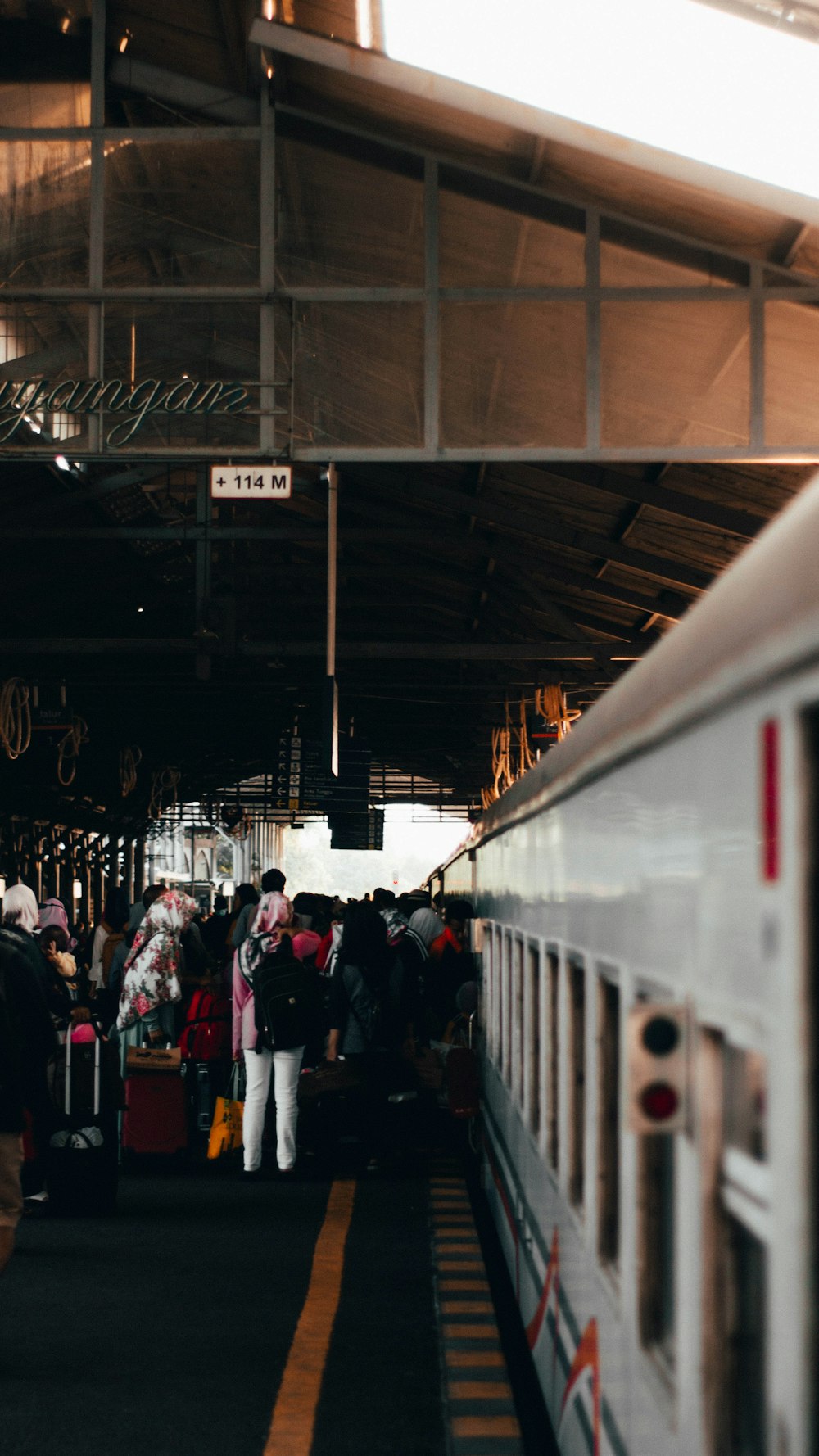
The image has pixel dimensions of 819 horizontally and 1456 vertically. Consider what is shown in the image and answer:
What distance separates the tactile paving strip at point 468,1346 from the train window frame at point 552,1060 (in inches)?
42.1

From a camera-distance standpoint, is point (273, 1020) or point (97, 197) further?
point (97, 197)

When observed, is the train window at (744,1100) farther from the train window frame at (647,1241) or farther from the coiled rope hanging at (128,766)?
the coiled rope hanging at (128,766)

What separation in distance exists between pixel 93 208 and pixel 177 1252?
25.4ft

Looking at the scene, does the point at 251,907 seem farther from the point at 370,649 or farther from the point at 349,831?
the point at 349,831

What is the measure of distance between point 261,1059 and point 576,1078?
6.78 meters

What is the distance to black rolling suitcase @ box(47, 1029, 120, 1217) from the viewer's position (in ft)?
31.8

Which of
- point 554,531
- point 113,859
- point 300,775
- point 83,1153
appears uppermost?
point 554,531

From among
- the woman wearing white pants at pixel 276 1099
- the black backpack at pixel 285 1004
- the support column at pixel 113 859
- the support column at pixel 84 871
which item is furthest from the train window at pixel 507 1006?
the support column at pixel 113 859

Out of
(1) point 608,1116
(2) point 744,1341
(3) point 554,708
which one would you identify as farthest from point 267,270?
(2) point 744,1341

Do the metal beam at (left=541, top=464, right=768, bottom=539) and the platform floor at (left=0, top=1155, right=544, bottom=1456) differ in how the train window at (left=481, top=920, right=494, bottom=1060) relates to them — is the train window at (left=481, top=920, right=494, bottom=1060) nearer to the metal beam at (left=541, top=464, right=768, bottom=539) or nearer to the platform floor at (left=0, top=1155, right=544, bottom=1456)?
the platform floor at (left=0, top=1155, right=544, bottom=1456)

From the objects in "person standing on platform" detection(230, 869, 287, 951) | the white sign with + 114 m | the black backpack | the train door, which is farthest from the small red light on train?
the white sign with + 114 m

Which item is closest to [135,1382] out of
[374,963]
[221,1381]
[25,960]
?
[221,1381]

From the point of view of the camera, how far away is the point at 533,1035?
19.6 ft

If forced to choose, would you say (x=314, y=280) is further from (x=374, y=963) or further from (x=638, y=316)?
(x=374, y=963)
